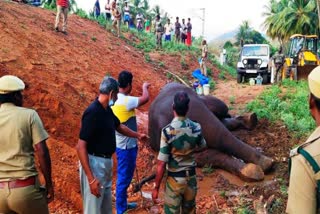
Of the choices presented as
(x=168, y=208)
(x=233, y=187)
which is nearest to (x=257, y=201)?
(x=233, y=187)

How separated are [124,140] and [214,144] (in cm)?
201

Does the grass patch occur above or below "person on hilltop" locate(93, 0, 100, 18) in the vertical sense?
below

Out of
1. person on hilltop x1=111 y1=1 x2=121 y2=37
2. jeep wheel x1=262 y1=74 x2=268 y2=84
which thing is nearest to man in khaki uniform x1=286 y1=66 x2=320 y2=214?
person on hilltop x1=111 y1=1 x2=121 y2=37

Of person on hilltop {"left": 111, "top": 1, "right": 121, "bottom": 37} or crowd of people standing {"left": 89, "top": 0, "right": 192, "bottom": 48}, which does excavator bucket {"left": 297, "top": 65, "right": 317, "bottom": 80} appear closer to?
crowd of people standing {"left": 89, "top": 0, "right": 192, "bottom": 48}

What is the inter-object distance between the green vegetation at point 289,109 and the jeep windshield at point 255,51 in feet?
23.9

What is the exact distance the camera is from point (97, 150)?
3746 millimetres

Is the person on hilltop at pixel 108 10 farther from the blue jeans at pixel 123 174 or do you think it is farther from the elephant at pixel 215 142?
the blue jeans at pixel 123 174

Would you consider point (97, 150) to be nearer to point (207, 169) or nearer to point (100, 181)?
point (100, 181)

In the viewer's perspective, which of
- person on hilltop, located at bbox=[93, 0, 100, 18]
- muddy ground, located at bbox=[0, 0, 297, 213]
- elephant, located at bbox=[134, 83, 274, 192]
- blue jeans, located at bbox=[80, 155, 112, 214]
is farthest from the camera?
person on hilltop, located at bbox=[93, 0, 100, 18]

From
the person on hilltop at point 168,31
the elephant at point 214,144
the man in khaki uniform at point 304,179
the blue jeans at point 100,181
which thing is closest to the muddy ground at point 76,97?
the elephant at point 214,144

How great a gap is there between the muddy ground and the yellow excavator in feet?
9.56

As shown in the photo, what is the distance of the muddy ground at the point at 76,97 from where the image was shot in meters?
5.43

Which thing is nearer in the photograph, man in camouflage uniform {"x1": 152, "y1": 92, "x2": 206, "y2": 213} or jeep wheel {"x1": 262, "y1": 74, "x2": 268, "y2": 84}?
man in camouflage uniform {"x1": 152, "y1": 92, "x2": 206, "y2": 213}

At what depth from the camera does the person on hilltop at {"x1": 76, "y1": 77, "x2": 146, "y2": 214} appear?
3621 mm
